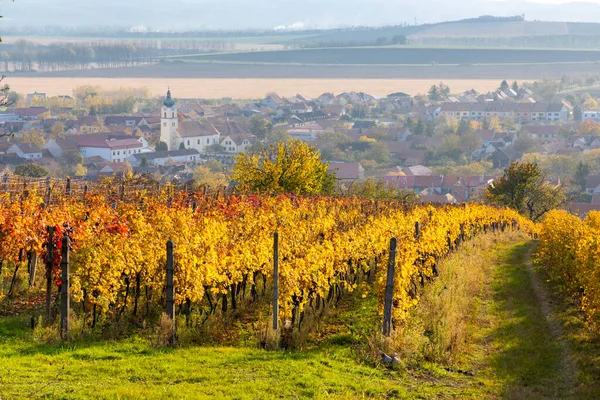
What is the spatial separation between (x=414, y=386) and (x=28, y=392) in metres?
5.35

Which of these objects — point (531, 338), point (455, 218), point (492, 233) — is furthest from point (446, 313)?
point (492, 233)

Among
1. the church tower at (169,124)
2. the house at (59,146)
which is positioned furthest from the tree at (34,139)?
the church tower at (169,124)

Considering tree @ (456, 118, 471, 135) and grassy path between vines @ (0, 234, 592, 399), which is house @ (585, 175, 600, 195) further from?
grassy path between vines @ (0, 234, 592, 399)

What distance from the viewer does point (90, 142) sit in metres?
131

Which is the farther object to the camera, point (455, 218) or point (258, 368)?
point (455, 218)

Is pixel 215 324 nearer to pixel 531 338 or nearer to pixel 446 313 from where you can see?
pixel 446 313

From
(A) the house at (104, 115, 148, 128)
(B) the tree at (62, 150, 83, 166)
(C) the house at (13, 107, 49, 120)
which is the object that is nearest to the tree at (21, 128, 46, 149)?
(B) the tree at (62, 150, 83, 166)

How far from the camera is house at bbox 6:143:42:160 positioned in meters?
117

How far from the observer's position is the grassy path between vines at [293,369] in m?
11.0

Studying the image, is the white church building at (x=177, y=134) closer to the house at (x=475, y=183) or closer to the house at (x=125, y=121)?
the house at (x=125, y=121)

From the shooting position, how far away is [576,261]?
60.3ft

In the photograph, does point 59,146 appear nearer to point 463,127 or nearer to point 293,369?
point 463,127

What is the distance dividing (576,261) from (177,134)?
5490 inches

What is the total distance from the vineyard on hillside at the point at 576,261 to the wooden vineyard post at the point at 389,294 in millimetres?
3556
